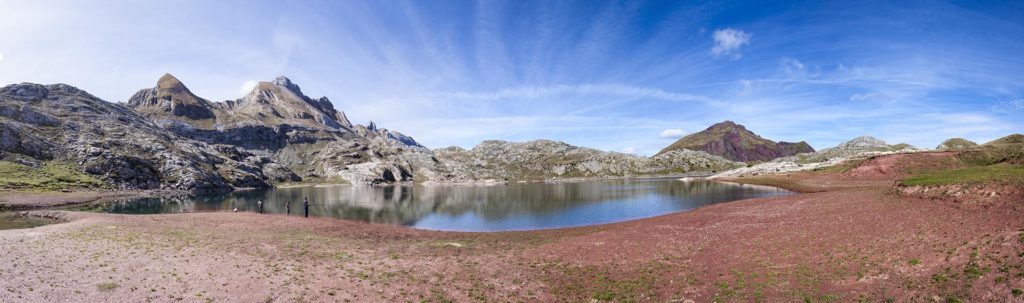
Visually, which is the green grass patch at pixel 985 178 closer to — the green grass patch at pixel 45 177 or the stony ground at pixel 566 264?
the stony ground at pixel 566 264

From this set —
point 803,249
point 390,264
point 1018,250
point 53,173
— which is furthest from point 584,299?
point 53,173

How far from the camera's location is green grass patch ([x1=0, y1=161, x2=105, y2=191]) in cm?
12006

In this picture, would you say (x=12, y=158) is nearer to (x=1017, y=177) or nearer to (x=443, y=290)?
(x=443, y=290)

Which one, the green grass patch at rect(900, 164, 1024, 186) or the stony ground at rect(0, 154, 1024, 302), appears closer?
the stony ground at rect(0, 154, 1024, 302)

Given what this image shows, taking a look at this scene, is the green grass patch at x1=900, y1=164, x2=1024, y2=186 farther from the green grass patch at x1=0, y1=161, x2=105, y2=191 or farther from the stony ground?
the green grass patch at x1=0, y1=161, x2=105, y2=191

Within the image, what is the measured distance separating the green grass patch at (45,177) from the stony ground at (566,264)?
117327 mm

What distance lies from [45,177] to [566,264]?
619ft

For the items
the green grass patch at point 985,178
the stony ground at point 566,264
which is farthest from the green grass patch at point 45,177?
the green grass patch at point 985,178

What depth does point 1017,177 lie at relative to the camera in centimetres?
3672

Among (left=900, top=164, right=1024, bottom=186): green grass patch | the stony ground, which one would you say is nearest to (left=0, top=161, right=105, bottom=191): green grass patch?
the stony ground

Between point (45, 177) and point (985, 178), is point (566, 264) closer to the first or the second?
point (985, 178)

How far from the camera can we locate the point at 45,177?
137 meters

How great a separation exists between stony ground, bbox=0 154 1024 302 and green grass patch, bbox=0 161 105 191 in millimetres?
117327

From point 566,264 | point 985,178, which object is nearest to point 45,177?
point 566,264
